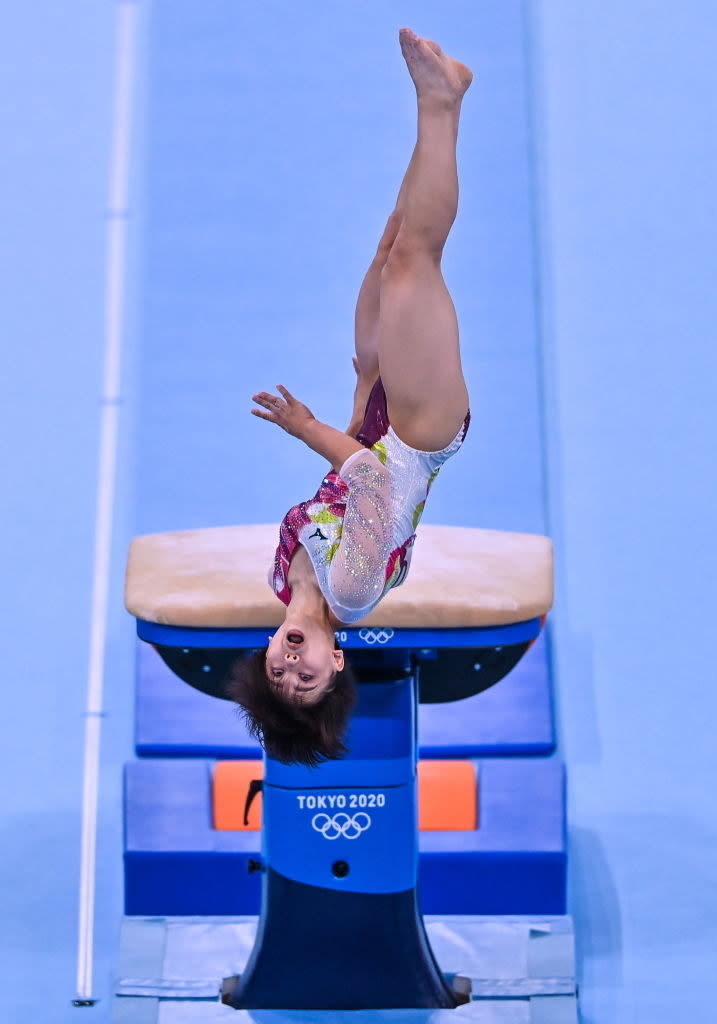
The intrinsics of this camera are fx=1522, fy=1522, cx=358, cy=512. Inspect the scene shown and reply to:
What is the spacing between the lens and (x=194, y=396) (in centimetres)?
571

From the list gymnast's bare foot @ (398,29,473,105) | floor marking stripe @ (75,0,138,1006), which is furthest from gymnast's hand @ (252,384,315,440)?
floor marking stripe @ (75,0,138,1006)

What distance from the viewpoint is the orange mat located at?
13.6 feet

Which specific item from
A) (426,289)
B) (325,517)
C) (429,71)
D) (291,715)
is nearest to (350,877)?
(291,715)

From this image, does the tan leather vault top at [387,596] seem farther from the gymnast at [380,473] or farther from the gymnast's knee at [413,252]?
the gymnast's knee at [413,252]

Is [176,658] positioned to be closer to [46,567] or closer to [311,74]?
[46,567]

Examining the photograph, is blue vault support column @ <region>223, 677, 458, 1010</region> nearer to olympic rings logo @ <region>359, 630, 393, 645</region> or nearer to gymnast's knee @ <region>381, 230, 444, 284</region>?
olympic rings logo @ <region>359, 630, 393, 645</region>

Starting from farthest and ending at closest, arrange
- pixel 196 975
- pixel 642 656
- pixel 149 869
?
1. pixel 642 656
2. pixel 149 869
3. pixel 196 975

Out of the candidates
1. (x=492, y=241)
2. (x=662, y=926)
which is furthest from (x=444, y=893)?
(x=492, y=241)

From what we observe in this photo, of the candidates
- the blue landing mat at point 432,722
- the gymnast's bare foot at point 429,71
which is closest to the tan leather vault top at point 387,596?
the blue landing mat at point 432,722

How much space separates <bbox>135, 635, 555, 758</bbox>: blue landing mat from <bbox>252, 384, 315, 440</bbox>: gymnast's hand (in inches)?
57.4

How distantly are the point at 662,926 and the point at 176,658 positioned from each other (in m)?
1.47

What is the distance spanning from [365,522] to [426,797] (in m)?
1.35

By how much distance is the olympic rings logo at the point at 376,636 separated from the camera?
3.32 metres

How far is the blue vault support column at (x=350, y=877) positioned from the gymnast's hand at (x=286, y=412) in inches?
28.0
